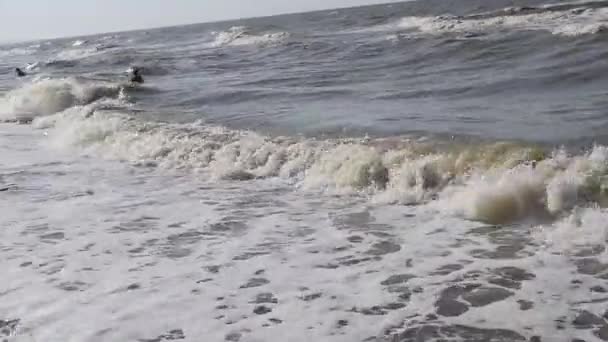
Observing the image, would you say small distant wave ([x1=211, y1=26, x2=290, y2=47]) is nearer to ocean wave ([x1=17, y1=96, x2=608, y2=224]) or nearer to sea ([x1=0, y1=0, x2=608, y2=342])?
sea ([x1=0, y1=0, x2=608, y2=342])

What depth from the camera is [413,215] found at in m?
6.88

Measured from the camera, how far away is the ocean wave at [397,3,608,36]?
22.0 meters

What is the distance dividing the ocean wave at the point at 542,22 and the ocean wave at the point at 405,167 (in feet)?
47.5

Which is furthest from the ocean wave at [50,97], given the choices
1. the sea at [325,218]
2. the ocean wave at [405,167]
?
the ocean wave at [405,167]

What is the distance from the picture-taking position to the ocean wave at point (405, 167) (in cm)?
654

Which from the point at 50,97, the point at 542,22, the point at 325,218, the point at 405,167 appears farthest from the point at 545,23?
the point at 325,218

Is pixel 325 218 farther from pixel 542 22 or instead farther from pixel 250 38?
pixel 250 38

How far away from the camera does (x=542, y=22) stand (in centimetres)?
2678

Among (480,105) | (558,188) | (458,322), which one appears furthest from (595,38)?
(458,322)

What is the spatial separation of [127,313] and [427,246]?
2.64 metres

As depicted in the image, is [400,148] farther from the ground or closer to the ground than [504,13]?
closer to the ground

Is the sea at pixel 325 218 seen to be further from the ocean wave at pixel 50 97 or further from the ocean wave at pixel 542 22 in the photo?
the ocean wave at pixel 542 22

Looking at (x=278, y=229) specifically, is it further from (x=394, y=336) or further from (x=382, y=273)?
(x=394, y=336)

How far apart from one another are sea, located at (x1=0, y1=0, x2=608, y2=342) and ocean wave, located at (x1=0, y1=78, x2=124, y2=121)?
3.72 meters
